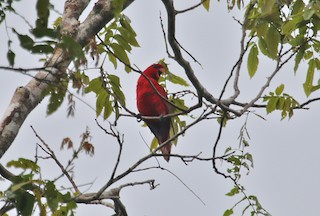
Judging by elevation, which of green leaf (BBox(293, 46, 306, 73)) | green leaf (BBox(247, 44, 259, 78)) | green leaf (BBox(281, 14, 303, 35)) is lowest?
green leaf (BBox(281, 14, 303, 35))

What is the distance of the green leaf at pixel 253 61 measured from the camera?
11.6ft

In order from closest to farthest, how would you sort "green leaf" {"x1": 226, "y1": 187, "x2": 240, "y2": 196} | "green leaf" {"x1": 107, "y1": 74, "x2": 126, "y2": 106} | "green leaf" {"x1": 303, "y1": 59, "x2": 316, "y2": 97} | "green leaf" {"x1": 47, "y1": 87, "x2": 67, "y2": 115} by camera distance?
"green leaf" {"x1": 47, "y1": 87, "x2": 67, "y2": 115}
"green leaf" {"x1": 303, "y1": 59, "x2": 316, "y2": 97}
"green leaf" {"x1": 107, "y1": 74, "x2": 126, "y2": 106}
"green leaf" {"x1": 226, "y1": 187, "x2": 240, "y2": 196}

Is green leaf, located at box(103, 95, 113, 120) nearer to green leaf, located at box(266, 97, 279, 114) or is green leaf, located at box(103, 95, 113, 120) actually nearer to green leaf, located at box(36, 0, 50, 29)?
green leaf, located at box(266, 97, 279, 114)

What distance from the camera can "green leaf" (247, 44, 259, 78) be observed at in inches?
139

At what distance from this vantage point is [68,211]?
89.7 inches

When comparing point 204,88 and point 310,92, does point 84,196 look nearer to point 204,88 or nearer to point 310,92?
point 204,88

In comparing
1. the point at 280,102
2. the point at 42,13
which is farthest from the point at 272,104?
the point at 42,13

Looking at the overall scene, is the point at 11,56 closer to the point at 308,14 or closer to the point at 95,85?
the point at 308,14

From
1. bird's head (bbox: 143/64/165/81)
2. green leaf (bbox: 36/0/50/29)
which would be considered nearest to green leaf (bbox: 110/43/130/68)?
green leaf (bbox: 36/0/50/29)

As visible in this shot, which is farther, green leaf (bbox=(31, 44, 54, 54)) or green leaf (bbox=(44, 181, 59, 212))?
green leaf (bbox=(44, 181, 59, 212))

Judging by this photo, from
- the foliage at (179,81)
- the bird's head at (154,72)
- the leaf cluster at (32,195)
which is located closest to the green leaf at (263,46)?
the foliage at (179,81)

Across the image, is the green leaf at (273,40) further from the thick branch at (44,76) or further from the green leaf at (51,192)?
the green leaf at (51,192)

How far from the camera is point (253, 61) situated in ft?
11.7

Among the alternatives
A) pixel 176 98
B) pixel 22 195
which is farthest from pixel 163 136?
pixel 22 195
